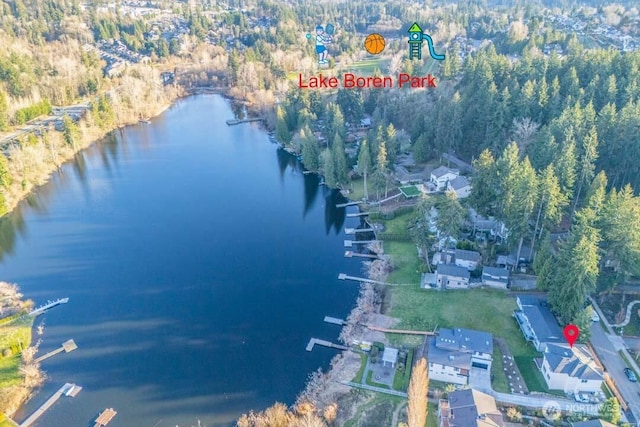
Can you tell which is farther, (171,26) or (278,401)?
(171,26)

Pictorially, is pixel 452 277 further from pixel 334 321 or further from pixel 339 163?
pixel 339 163

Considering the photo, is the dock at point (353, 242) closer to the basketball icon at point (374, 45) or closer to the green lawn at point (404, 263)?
the green lawn at point (404, 263)

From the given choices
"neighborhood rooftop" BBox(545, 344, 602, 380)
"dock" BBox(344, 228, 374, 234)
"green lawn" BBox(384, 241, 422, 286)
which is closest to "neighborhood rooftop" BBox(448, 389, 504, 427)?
"neighborhood rooftop" BBox(545, 344, 602, 380)

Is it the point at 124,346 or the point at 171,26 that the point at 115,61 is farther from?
the point at 124,346

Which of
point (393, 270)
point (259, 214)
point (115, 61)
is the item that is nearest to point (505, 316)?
point (393, 270)

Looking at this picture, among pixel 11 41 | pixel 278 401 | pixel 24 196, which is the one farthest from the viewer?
pixel 11 41

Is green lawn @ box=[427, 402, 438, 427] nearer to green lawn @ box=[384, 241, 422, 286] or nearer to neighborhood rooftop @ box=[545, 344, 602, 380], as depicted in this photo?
neighborhood rooftop @ box=[545, 344, 602, 380]

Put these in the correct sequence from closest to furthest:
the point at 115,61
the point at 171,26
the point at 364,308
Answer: the point at 364,308 → the point at 115,61 → the point at 171,26

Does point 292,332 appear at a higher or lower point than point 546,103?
lower

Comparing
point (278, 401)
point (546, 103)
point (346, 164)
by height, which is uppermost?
point (546, 103)
